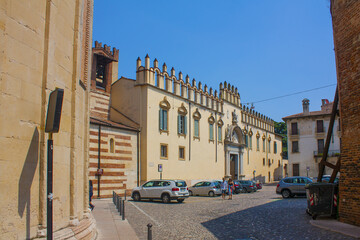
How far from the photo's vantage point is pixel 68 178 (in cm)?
735

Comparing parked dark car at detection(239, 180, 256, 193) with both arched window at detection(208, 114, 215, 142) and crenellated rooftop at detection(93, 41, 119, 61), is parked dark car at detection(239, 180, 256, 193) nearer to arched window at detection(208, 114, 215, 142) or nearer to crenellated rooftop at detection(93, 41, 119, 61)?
arched window at detection(208, 114, 215, 142)

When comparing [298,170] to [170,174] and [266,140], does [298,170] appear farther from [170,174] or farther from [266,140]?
[170,174]

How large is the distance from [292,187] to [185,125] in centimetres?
1212

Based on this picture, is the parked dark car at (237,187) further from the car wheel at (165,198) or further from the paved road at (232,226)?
the paved road at (232,226)

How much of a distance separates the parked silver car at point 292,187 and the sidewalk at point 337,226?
1174 centimetres

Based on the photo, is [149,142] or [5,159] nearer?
[5,159]

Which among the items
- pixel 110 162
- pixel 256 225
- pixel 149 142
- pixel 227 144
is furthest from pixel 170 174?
pixel 256 225

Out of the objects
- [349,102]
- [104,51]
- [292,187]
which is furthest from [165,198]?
[104,51]

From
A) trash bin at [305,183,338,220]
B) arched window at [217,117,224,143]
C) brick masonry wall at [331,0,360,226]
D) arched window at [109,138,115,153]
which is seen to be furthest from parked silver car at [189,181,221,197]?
brick masonry wall at [331,0,360,226]

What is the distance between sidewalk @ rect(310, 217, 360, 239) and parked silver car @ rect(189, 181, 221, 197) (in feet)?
48.3

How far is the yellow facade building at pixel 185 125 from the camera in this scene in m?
28.3

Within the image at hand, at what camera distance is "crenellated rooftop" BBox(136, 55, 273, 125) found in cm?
2872

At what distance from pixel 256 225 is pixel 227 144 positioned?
94.6 feet

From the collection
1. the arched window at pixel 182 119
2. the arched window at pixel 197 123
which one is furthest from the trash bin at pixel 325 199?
the arched window at pixel 197 123
